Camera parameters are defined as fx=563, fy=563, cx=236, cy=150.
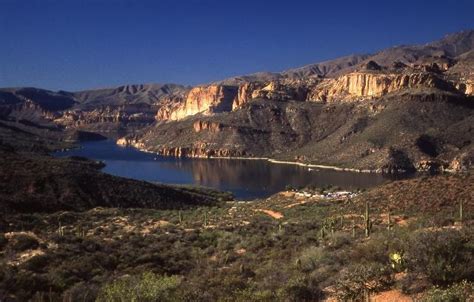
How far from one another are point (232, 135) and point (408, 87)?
5466 cm

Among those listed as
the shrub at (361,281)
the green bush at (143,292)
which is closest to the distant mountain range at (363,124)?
the shrub at (361,281)

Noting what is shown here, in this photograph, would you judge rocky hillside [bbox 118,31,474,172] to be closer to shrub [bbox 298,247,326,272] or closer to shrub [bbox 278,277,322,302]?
shrub [bbox 298,247,326,272]

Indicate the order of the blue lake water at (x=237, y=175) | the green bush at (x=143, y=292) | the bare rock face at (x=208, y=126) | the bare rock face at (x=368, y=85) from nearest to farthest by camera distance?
1. the green bush at (x=143, y=292)
2. the blue lake water at (x=237, y=175)
3. the bare rock face at (x=368, y=85)
4. the bare rock face at (x=208, y=126)

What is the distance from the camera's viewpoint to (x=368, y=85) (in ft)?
563

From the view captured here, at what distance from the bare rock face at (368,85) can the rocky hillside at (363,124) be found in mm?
273

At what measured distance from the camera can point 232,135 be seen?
6954 inches

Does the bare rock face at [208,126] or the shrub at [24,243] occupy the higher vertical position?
the bare rock face at [208,126]

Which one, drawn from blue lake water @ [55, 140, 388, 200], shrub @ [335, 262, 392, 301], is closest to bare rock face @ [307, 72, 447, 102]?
blue lake water @ [55, 140, 388, 200]

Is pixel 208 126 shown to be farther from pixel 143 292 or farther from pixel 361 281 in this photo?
pixel 361 281

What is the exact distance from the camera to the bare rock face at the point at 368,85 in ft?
506

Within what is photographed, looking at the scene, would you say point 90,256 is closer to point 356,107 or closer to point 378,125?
point 378,125

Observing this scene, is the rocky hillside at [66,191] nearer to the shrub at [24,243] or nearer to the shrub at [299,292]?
the shrub at [24,243]

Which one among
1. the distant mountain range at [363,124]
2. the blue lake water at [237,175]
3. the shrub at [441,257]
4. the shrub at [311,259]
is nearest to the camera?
the shrub at [441,257]

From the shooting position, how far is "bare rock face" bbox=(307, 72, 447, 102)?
154250 mm
